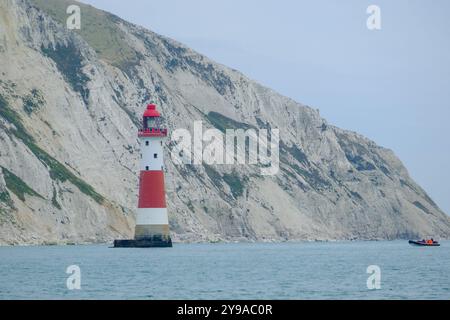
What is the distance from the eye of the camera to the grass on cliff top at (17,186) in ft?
386

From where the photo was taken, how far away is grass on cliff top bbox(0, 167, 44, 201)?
11768 cm

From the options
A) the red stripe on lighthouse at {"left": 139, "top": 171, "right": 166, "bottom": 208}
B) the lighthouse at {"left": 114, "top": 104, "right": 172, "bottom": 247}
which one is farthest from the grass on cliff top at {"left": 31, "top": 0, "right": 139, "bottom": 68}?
the red stripe on lighthouse at {"left": 139, "top": 171, "right": 166, "bottom": 208}

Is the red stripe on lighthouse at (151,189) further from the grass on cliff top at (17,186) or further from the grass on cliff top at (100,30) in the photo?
the grass on cliff top at (100,30)

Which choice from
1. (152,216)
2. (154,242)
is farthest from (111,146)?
(152,216)

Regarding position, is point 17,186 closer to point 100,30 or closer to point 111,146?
point 111,146

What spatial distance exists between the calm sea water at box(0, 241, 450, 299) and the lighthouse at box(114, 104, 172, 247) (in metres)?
1.54

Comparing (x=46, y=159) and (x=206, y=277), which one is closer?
(x=206, y=277)

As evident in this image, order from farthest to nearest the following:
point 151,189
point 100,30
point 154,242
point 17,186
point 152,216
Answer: point 100,30 < point 17,186 < point 154,242 < point 152,216 < point 151,189

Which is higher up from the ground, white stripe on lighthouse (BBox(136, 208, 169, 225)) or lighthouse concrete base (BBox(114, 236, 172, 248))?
white stripe on lighthouse (BBox(136, 208, 169, 225))

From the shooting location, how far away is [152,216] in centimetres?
9000

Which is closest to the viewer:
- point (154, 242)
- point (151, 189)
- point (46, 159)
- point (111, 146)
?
point (151, 189)

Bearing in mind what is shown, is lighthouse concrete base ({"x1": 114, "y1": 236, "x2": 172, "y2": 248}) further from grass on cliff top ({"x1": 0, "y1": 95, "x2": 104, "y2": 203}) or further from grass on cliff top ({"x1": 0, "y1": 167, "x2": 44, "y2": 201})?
grass on cliff top ({"x1": 0, "y1": 95, "x2": 104, "y2": 203})

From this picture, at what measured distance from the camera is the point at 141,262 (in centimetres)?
8038

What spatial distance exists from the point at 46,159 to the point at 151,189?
137 ft
